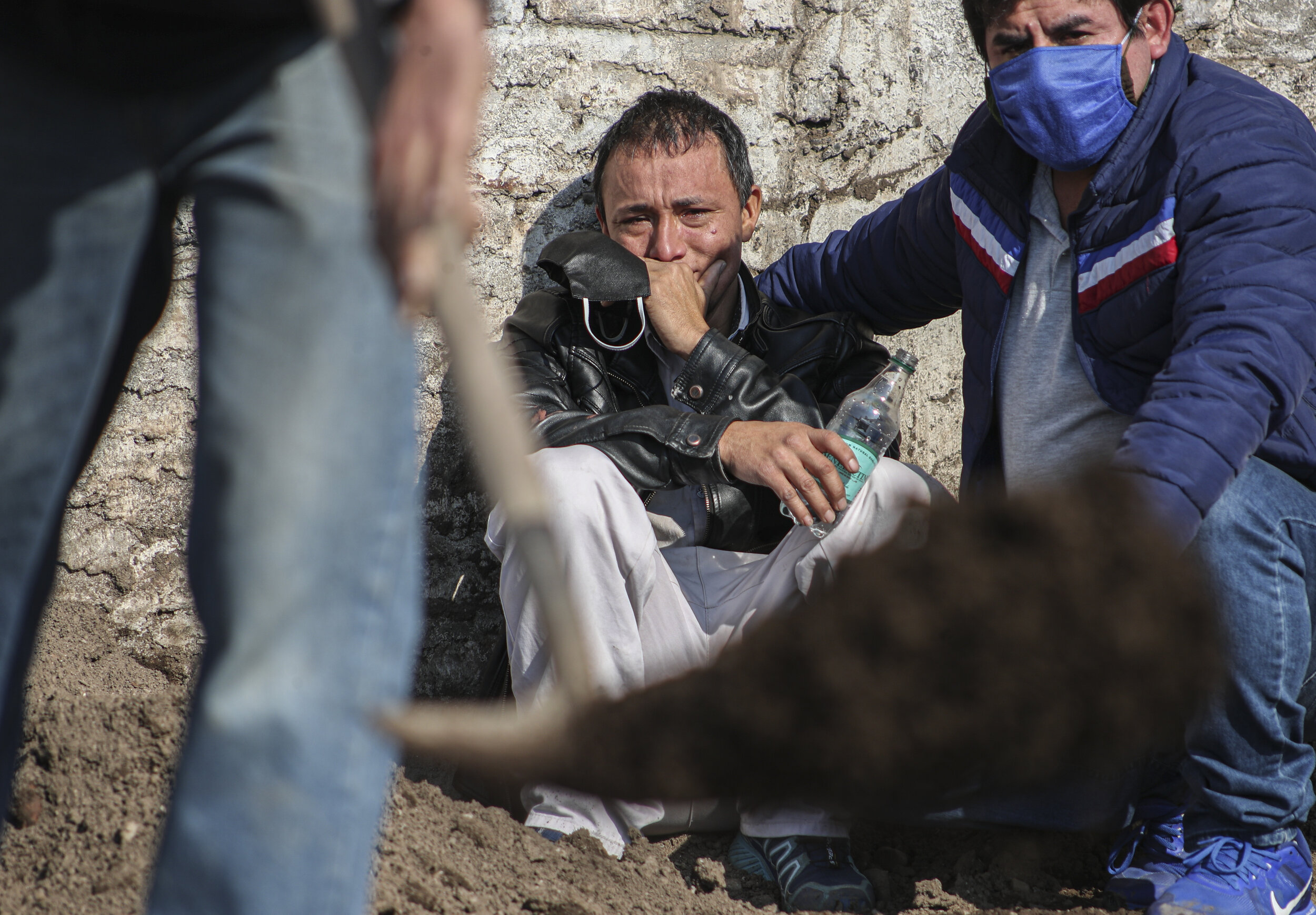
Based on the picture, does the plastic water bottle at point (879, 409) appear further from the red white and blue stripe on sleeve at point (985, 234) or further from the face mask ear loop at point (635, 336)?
the face mask ear loop at point (635, 336)

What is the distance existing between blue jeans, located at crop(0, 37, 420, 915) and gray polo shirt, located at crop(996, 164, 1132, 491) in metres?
1.45

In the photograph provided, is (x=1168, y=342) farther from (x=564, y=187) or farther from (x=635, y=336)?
(x=564, y=187)

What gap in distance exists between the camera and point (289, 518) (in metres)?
0.84

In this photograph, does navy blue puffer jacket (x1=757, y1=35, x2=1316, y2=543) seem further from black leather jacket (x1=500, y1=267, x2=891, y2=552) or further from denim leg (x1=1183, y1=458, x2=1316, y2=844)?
black leather jacket (x1=500, y1=267, x2=891, y2=552)

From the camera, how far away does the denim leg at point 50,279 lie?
0.92 metres

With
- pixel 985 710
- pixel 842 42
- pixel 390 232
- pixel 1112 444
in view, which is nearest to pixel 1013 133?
pixel 1112 444

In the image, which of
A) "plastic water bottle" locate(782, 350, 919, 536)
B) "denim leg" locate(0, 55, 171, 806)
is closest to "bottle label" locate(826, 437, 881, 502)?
"plastic water bottle" locate(782, 350, 919, 536)

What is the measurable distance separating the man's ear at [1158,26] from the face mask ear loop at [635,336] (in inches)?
44.3

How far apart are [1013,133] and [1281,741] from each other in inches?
47.3

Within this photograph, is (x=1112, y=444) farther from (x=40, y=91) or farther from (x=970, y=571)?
(x=40, y=91)

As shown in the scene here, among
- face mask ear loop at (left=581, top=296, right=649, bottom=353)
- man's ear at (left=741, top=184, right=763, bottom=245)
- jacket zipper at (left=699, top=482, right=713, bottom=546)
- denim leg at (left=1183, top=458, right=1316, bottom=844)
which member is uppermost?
man's ear at (left=741, top=184, right=763, bottom=245)

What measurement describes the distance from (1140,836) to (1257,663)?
1.47 ft

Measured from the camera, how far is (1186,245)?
174 cm

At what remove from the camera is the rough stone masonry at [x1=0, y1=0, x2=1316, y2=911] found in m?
2.34
